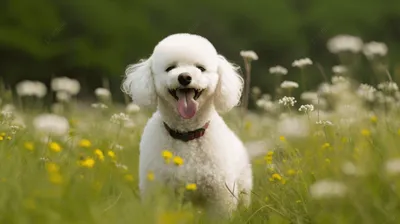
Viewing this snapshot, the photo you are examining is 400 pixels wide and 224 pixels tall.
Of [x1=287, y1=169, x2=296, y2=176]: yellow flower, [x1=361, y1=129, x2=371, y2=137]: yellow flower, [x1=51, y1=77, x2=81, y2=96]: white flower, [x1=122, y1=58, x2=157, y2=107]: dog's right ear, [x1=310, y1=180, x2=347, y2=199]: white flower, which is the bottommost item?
[x1=310, y1=180, x2=347, y2=199]: white flower

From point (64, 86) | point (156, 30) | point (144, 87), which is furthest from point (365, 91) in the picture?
point (156, 30)

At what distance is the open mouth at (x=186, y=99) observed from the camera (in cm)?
367

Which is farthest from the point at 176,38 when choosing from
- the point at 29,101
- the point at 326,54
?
the point at 326,54

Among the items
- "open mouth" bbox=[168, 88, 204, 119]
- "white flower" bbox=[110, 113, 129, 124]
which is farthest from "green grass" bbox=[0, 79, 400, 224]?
"open mouth" bbox=[168, 88, 204, 119]

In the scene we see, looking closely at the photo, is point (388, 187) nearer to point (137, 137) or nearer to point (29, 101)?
point (137, 137)

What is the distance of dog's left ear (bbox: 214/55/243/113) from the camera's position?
12.9 feet

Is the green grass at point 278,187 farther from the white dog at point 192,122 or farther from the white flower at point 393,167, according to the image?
the white dog at point 192,122

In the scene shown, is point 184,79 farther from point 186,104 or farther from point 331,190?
point 331,190

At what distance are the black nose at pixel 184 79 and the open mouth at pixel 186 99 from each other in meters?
0.13

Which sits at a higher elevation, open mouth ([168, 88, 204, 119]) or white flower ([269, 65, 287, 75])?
white flower ([269, 65, 287, 75])

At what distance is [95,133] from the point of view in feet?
17.8

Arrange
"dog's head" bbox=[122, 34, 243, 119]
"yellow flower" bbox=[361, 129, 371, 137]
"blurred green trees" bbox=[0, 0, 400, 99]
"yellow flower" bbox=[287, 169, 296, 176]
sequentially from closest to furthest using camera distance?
"yellow flower" bbox=[361, 129, 371, 137] < "yellow flower" bbox=[287, 169, 296, 176] < "dog's head" bbox=[122, 34, 243, 119] < "blurred green trees" bbox=[0, 0, 400, 99]

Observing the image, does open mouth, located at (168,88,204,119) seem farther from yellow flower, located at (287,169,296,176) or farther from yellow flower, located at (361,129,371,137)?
yellow flower, located at (361,129,371,137)

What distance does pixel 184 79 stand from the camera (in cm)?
355
